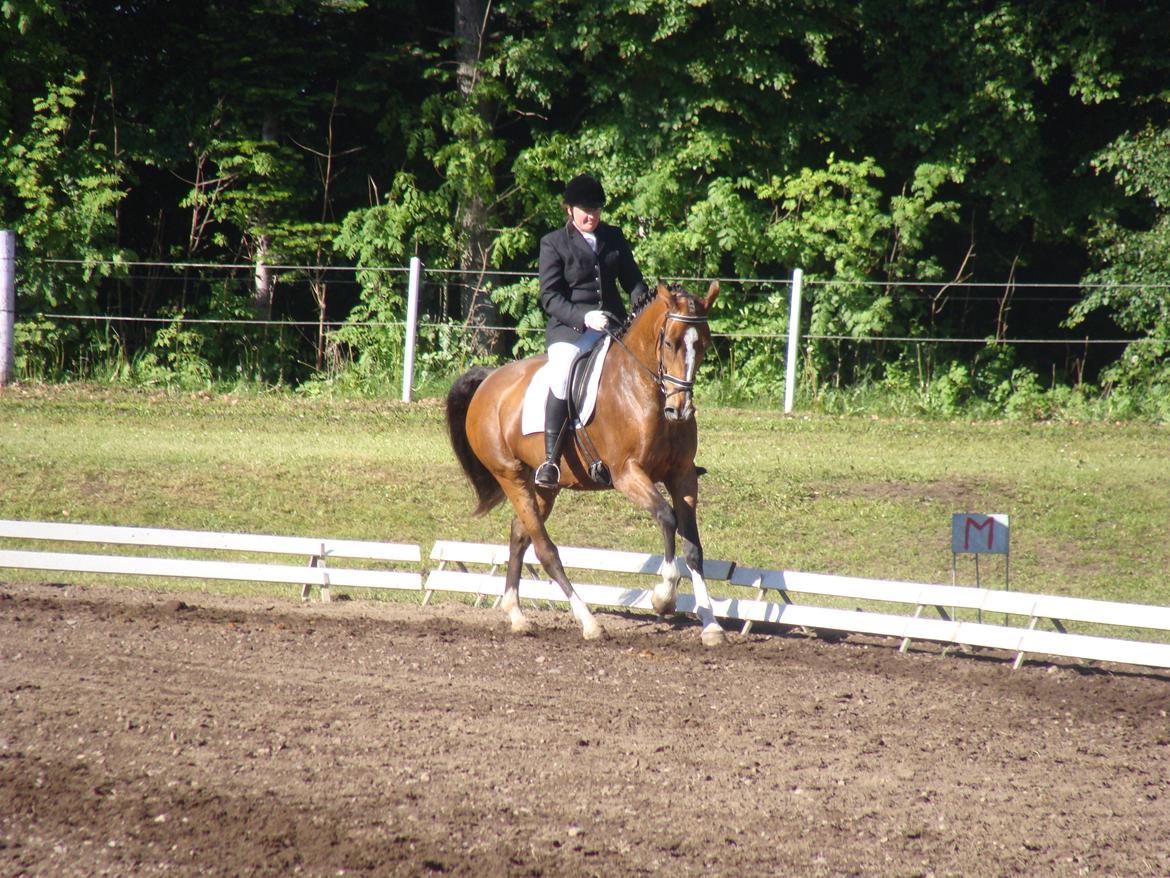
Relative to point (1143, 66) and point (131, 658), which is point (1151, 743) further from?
point (1143, 66)

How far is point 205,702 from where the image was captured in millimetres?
6688

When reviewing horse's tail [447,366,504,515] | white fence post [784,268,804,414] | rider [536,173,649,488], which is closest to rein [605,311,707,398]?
→ rider [536,173,649,488]

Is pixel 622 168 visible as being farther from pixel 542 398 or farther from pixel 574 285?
pixel 542 398

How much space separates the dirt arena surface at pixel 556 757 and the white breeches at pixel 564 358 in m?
1.66

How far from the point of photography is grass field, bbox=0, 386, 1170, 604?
11992 millimetres

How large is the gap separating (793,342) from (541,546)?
33.5 ft

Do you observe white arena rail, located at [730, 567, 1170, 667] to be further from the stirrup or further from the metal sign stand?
the stirrup

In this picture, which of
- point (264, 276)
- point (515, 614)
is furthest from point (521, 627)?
point (264, 276)

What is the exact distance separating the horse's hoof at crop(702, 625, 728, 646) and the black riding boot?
1.41 m

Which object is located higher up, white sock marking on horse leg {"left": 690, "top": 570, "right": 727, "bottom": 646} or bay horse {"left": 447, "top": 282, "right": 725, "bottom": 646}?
bay horse {"left": 447, "top": 282, "right": 725, "bottom": 646}

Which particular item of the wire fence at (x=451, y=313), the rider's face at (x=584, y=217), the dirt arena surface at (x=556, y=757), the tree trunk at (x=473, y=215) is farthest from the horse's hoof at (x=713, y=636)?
the tree trunk at (x=473, y=215)

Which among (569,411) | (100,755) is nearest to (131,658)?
(100,755)

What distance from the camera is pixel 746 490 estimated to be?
13695mm

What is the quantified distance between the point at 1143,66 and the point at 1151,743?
16.4 metres
